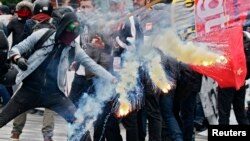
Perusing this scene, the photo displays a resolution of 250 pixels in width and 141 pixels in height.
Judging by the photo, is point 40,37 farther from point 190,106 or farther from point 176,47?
point 190,106

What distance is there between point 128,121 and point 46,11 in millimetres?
1713

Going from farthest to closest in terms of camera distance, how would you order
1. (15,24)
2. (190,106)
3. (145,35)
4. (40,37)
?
(15,24), (190,106), (145,35), (40,37)

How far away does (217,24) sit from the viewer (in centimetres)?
842

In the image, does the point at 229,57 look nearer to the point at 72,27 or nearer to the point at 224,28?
the point at 224,28

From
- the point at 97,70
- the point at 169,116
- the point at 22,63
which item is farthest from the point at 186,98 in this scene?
the point at 22,63

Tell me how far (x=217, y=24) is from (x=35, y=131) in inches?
165

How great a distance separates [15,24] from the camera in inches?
476

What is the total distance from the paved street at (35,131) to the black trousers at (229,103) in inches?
50.7

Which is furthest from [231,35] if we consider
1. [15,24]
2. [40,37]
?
[15,24]

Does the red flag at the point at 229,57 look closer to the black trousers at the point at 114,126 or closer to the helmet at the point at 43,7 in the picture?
the black trousers at the point at 114,126

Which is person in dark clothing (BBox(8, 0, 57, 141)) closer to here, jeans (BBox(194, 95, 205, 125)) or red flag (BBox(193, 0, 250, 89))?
red flag (BBox(193, 0, 250, 89))

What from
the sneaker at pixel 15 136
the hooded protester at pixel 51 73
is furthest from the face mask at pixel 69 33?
the sneaker at pixel 15 136

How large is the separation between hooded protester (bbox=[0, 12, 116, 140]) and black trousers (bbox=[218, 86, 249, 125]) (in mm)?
2032

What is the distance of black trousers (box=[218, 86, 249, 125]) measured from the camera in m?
10.0
